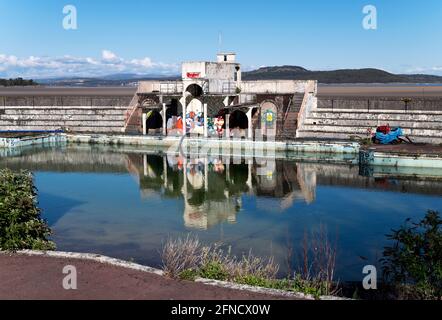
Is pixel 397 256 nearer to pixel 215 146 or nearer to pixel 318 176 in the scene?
pixel 318 176

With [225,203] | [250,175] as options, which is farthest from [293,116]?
Answer: [225,203]

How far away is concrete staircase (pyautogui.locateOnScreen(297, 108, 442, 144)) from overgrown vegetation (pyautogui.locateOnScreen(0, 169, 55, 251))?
1382 inches

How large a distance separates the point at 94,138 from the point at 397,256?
42301 millimetres

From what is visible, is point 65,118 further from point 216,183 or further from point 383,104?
point 383,104

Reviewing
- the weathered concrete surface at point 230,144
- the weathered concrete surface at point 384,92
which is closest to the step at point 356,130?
the weathered concrete surface at point 230,144

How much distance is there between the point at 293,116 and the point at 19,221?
37228 mm

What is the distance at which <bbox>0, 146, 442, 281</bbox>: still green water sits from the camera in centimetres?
2031

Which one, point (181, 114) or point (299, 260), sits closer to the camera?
point (299, 260)

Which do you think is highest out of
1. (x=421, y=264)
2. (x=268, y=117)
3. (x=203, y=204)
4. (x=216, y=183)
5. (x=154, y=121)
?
(x=268, y=117)

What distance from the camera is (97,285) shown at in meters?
12.8

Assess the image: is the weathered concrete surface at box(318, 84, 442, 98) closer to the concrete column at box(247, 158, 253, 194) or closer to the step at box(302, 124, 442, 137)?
the step at box(302, 124, 442, 137)

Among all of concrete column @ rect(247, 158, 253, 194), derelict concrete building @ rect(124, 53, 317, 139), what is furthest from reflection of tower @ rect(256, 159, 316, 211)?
derelict concrete building @ rect(124, 53, 317, 139)
